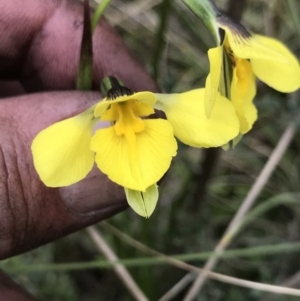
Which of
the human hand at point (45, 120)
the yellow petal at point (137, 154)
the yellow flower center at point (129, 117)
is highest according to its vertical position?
the yellow flower center at point (129, 117)

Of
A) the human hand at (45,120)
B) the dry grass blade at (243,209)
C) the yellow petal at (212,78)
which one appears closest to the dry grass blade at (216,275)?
the dry grass blade at (243,209)

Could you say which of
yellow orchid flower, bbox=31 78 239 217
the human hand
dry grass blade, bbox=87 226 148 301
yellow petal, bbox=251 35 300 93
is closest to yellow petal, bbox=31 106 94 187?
yellow orchid flower, bbox=31 78 239 217

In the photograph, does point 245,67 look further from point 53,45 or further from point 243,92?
point 53,45

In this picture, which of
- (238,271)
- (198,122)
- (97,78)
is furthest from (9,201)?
(238,271)

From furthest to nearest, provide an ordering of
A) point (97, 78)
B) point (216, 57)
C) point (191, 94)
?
point (97, 78)
point (191, 94)
point (216, 57)

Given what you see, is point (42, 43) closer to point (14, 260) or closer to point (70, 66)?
point (70, 66)

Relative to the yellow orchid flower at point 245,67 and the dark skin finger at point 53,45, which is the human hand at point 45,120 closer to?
the dark skin finger at point 53,45
